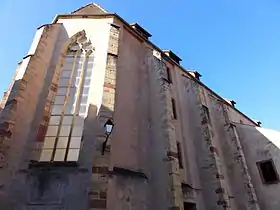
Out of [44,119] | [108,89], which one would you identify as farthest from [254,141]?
[44,119]

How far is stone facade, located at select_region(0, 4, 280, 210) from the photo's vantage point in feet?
23.0

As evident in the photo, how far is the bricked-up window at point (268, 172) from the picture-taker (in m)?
13.7

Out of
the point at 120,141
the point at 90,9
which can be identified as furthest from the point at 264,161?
the point at 90,9

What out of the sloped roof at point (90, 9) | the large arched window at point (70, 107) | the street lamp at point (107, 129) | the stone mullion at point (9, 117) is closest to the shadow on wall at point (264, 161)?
the street lamp at point (107, 129)

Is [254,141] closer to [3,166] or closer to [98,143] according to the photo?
[98,143]

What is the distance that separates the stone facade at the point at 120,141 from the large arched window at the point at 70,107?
0.79 ft

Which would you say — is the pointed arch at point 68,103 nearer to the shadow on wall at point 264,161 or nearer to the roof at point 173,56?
the roof at point 173,56

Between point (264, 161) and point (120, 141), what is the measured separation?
10.1 metres

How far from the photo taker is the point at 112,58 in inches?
370

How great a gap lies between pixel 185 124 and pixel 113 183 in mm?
6097

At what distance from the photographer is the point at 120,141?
872 centimetres

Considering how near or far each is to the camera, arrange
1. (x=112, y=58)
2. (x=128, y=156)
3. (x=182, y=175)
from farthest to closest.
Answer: (x=182, y=175)
(x=112, y=58)
(x=128, y=156)

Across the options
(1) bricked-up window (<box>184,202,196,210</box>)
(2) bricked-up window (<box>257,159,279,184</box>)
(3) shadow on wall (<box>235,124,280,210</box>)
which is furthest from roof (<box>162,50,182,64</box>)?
(1) bricked-up window (<box>184,202,196,210</box>)

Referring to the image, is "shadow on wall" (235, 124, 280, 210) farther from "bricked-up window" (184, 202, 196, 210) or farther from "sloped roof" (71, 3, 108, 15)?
"sloped roof" (71, 3, 108, 15)
